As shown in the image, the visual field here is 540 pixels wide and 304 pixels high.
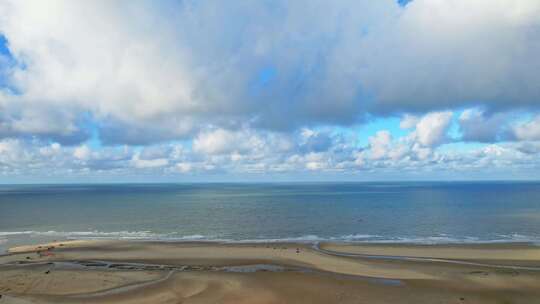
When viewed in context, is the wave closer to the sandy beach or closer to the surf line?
the sandy beach

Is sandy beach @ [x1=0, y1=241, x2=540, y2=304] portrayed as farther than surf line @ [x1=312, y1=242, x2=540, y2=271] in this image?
No

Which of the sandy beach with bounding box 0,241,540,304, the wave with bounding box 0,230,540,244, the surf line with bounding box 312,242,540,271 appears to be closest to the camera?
the sandy beach with bounding box 0,241,540,304

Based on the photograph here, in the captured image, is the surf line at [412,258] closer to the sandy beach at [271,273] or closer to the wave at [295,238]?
the sandy beach at [271,273]

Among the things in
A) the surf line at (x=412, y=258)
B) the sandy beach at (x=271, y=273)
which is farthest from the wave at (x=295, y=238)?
the surf line at (x=412, y=258)

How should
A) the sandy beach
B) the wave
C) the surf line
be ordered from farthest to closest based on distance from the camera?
the wave < the surf line < the sandy beach

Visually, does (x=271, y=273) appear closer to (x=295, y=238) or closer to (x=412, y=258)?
(x=412, y=258)

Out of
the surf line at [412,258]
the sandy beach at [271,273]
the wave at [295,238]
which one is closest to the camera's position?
the sandy beach at [271,273]

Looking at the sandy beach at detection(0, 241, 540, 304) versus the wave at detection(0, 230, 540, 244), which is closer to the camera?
the sandy beach at detection(0, 241, 540, 304)

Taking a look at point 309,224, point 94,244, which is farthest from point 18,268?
point 309,224

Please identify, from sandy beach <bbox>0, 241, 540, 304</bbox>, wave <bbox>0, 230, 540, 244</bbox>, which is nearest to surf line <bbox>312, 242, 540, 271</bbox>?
sandy beach <bbox>0, 241, 540, 304</bbox>

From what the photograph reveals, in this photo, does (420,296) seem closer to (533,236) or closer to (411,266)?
(411,266)
